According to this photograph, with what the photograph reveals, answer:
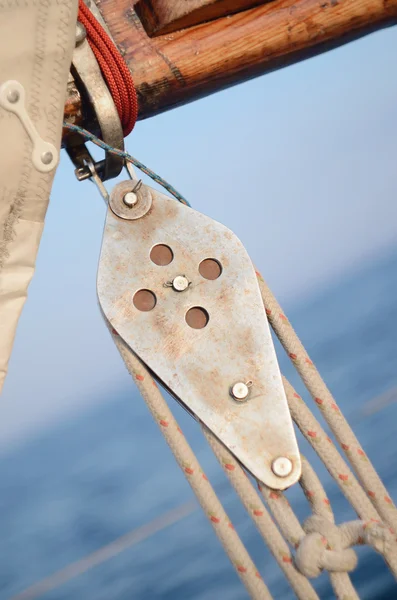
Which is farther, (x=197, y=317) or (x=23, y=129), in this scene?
(x=197, y=317)

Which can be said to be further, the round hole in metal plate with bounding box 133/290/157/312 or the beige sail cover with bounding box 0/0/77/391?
the round hole in metal plate with bounding box 133/290/157/312

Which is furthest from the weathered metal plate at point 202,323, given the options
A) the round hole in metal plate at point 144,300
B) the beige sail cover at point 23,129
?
the beige sail cover at point 23,129

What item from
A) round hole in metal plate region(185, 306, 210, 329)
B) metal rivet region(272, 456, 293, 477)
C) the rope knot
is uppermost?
round hole in metal plate region(185, 306, 210, 329)

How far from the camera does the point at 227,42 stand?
2.96 feet

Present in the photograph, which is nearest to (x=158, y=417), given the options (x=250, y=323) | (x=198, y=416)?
(x=198, y=416)

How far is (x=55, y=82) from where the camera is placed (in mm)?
776

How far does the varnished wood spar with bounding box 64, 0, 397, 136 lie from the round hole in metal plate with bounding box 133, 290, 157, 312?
0.21 metres

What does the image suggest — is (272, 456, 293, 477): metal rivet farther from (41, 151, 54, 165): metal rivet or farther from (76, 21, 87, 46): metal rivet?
(76, 21, 87, 46): metal rivet

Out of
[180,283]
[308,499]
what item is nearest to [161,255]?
[180,283]

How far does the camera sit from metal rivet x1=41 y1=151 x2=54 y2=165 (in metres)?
0.78

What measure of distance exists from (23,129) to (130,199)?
164mm

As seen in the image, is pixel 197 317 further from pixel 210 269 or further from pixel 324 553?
pixel 324 553

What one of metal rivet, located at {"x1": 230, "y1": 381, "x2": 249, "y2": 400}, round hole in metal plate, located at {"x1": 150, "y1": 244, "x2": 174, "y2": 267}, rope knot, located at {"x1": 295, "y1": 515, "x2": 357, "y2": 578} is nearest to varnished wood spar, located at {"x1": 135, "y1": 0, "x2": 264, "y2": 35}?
round hole in metal plate, located at {"x1": 150, "y1": 244, "x2": 174, "y2": 267}

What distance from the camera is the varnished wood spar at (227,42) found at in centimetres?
Answer: 89
